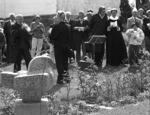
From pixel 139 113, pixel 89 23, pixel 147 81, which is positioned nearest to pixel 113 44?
pixel 89 23

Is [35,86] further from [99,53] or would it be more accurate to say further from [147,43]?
[147,43]

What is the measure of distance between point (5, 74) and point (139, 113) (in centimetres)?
260

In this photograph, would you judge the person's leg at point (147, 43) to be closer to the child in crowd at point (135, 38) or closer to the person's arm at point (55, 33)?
the child in crowd at point (135, 38)

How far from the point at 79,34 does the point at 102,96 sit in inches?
265

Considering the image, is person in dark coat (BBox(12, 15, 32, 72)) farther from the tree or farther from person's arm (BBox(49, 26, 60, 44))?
the tree

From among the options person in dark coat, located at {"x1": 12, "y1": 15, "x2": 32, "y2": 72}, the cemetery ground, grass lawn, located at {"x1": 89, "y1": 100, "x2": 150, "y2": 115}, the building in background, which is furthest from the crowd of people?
the building in background

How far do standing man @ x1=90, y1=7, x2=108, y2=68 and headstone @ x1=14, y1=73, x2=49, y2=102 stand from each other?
7.80 m

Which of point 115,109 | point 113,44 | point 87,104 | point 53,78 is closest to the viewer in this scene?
point 53,78

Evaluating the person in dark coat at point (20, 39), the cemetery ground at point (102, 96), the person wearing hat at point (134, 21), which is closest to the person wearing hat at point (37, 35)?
the person in dark coat at point (20, 39)

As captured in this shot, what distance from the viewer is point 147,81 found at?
12.5 meters

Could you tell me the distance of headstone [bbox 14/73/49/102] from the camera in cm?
934

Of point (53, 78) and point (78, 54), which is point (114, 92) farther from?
point (78, 54)

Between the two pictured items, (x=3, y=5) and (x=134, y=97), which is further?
(x=3, y=5)

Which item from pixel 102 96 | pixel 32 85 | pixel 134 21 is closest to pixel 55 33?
pixel 134 21
